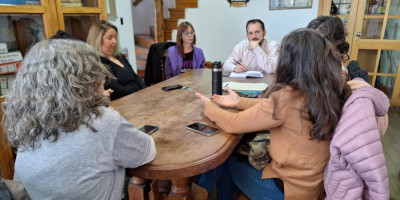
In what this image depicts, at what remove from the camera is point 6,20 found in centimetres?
166

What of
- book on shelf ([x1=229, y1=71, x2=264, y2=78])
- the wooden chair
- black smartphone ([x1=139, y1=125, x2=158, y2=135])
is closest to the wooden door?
book on shelf ([x1=229, y1=71, x2=264, y2=78])

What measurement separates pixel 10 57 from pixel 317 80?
1.85 metres

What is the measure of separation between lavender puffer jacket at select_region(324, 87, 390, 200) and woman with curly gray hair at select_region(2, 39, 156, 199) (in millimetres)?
Result: 661

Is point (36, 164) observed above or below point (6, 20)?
below

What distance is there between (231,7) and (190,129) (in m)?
3.30

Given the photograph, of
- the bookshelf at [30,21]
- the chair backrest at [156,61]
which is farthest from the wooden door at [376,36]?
the bookshelf at [30,21]

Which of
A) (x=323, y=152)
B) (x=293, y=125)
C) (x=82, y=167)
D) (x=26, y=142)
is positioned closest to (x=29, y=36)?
(x=26, y=142)

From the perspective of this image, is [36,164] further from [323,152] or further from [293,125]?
[323,152]

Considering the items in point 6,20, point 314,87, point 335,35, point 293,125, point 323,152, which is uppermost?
point 6,20

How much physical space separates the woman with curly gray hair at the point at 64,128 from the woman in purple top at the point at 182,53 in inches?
73.3

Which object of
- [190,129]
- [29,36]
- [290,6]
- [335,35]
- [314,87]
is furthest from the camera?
[290,6]

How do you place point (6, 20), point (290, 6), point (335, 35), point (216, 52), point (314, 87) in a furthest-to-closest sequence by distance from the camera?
1. point (216, 52)
2. point (290, 6)
3. point (6, 20)
4. point (335, 35)
5. point (314, 87)

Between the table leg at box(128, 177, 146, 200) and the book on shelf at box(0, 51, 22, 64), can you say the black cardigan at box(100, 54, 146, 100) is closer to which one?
the book on shelf at box(0, 51, 22, 64)

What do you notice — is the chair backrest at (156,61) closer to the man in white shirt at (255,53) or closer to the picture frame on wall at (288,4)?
the man in white shirt at (255,53)
